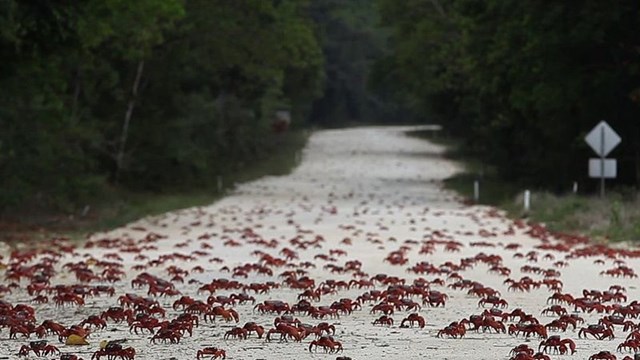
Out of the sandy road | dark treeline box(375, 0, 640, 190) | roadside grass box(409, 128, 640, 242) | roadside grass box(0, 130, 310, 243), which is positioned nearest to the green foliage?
roadside grass box(0, 130, 310, 243)

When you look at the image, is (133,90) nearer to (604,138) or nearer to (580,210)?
(604,138)

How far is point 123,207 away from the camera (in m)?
40.1

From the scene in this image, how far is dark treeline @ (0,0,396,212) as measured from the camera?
30656 mm

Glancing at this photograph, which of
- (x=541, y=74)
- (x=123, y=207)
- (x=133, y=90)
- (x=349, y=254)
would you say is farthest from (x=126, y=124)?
(x=349, y=254)

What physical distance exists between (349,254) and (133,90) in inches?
1045

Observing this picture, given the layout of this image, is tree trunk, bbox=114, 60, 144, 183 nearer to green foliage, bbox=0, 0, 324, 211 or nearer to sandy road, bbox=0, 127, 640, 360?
green foliage, bbox=0, 0, 324, 211

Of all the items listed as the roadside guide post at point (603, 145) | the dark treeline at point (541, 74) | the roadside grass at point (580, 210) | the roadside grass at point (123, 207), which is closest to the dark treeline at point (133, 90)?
the roadside grass at point (123, 207)

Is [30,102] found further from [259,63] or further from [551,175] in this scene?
[551,175]

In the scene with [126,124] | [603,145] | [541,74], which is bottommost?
[126,124]

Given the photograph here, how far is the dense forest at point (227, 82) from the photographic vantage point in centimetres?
3391

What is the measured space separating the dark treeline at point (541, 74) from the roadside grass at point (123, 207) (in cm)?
1087

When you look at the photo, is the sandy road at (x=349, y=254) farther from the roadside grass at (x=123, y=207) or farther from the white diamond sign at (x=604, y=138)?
the white diamond sign at (x=604, y=138)

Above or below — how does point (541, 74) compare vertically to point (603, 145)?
above

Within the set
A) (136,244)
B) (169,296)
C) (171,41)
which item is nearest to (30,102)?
(136,244)
